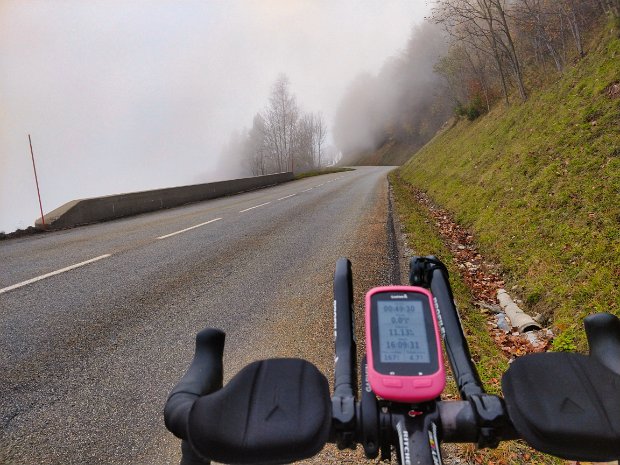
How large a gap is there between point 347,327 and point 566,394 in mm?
614

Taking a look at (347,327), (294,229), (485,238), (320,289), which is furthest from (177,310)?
(485,238)

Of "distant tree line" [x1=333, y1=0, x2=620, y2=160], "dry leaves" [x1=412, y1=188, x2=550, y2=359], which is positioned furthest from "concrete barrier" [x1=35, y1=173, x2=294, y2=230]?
"distant tree line" [x1=333, y1=0, x2=620, y2=160]

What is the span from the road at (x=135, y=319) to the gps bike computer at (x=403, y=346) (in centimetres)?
203

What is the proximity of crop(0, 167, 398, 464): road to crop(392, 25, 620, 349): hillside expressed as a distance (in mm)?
2000

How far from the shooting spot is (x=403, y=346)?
102 centimetres

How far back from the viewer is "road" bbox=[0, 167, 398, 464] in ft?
8.77

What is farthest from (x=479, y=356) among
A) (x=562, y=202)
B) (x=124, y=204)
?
(x=124, y=204)

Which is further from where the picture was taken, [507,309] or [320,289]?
A: [320,289]

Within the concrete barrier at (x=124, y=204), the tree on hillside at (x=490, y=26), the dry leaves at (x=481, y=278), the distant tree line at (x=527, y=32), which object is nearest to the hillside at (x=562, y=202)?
the dry leaves at (x=481, y=278)

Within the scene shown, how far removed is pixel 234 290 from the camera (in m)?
5.35

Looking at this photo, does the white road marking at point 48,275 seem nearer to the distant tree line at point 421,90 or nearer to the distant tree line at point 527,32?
the distant tree line at point 527,32

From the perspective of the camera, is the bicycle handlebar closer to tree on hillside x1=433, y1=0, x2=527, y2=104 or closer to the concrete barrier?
the concrete barrier

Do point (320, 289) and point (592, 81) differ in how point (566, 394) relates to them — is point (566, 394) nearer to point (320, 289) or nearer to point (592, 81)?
point (320, 289)

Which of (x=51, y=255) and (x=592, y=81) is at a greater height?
(x=592, y=81)
